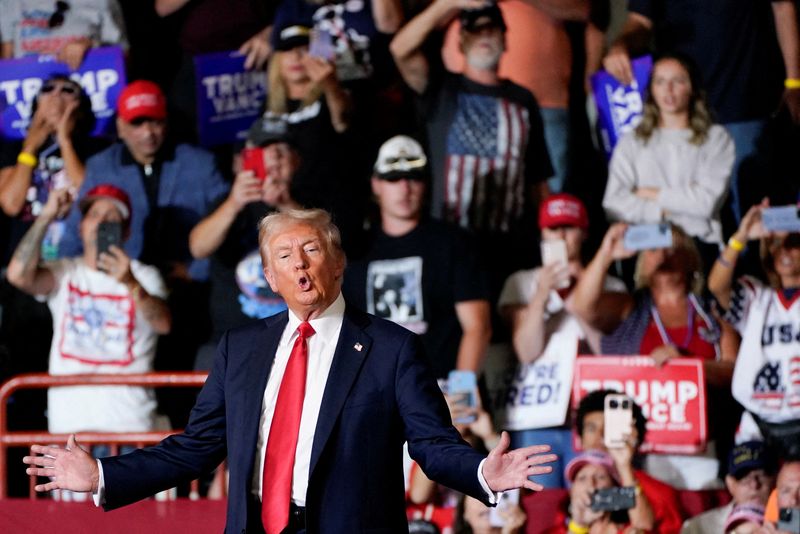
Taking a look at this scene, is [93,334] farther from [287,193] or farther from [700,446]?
[700,446]

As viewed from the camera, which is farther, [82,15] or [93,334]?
[82,15]

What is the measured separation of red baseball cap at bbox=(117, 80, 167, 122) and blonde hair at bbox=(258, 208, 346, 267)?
386cm

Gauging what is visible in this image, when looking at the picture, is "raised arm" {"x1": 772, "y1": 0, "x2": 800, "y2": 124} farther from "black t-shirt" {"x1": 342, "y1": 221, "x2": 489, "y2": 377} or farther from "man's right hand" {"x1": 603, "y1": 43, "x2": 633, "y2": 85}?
"black t-shirt" {"x1": 342, "y1": 221, "x2": 489, "y2": 377}

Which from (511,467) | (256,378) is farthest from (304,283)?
(511,467)

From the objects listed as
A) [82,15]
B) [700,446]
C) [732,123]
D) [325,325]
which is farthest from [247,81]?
[325,325]

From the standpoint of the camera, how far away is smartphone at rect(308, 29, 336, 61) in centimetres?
636

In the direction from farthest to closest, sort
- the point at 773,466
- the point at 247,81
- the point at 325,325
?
the point at 247,81, the point at 773,466, the point at 325,325

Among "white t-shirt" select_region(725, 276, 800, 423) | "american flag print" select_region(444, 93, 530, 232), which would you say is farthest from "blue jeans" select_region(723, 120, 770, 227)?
"american flag print" select_region(444, 93, 530, 232)

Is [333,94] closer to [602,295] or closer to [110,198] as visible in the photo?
[110,198]

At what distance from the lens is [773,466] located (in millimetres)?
5543

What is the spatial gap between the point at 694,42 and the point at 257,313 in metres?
2.50

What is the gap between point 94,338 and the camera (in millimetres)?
5996

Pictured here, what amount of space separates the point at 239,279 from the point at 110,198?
0.73 m

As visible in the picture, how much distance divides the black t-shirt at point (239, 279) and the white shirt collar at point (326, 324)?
3406 millimetres
